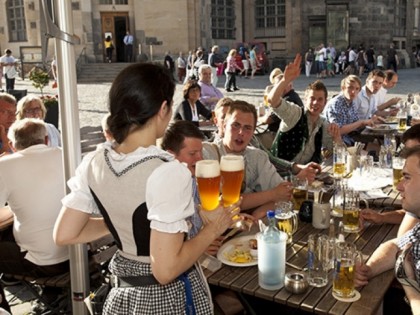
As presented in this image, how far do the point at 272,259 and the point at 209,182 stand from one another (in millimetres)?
389

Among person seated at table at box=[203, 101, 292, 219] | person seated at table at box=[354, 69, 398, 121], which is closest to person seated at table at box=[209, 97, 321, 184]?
person seated at table at box=[203, 101, 292, 219]

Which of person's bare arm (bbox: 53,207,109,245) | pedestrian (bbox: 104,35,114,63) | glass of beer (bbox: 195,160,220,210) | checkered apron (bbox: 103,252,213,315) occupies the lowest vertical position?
checkered apron (bbox: 103,252,213,315)

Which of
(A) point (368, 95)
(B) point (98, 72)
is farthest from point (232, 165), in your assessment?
(B) point (98, 72)

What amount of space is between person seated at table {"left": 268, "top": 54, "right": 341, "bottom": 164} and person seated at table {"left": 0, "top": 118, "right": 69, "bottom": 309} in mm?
1907

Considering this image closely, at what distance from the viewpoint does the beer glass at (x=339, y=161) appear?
11.7 ft

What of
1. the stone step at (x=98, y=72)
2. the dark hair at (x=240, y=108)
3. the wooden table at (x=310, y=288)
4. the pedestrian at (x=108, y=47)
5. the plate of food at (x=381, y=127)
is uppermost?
the pedestrian at (x=108, y=47)

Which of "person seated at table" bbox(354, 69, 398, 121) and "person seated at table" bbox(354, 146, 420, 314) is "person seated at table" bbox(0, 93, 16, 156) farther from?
"person seated at table" bbox(354, 69, 398, 121)

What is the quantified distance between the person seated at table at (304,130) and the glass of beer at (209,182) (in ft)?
6.86

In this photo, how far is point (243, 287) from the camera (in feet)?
6.32

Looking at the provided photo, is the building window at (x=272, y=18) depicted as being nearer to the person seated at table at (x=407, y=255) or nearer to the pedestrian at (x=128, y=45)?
the pedestrian at (x=128, y=45)

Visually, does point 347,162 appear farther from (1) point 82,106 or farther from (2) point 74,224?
(1) point 82,106

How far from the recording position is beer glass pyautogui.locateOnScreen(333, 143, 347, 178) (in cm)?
356

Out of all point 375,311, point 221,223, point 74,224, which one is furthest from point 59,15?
point 375,311

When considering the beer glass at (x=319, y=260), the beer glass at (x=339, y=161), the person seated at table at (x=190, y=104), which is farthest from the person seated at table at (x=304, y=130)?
the person seated at table at (x=190, y=104)
